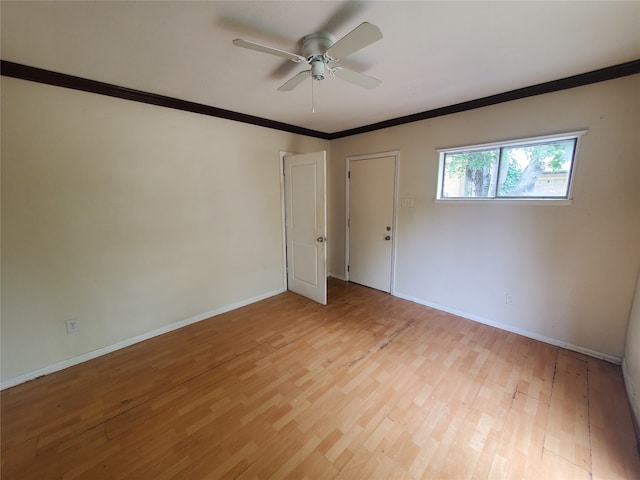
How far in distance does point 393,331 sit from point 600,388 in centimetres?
159

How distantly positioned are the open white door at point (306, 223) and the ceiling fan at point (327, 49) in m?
1.31

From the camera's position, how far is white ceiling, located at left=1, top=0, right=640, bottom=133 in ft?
4.48

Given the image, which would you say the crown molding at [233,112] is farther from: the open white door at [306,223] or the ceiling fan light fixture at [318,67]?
the ceiling fan light fixture at [318,67]

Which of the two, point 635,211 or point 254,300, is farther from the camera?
point 254,300

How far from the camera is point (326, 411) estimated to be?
175 cm

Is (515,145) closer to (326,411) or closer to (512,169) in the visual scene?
(512,169)

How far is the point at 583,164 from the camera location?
7.22 feet

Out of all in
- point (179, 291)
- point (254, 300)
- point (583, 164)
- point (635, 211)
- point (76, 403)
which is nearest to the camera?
point (76, 403)

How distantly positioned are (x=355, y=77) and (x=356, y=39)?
48 cm

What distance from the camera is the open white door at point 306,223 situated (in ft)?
10.6

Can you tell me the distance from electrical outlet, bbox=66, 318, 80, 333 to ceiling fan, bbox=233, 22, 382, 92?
8.55 ft

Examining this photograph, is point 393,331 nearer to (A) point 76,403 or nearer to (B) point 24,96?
(A) point 76,403

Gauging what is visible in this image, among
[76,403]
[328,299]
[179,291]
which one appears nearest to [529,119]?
[328,299]

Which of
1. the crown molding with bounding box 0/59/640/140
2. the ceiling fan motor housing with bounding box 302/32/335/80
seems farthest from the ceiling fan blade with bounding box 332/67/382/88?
the crown molding with bounding box 0/59/640/140
